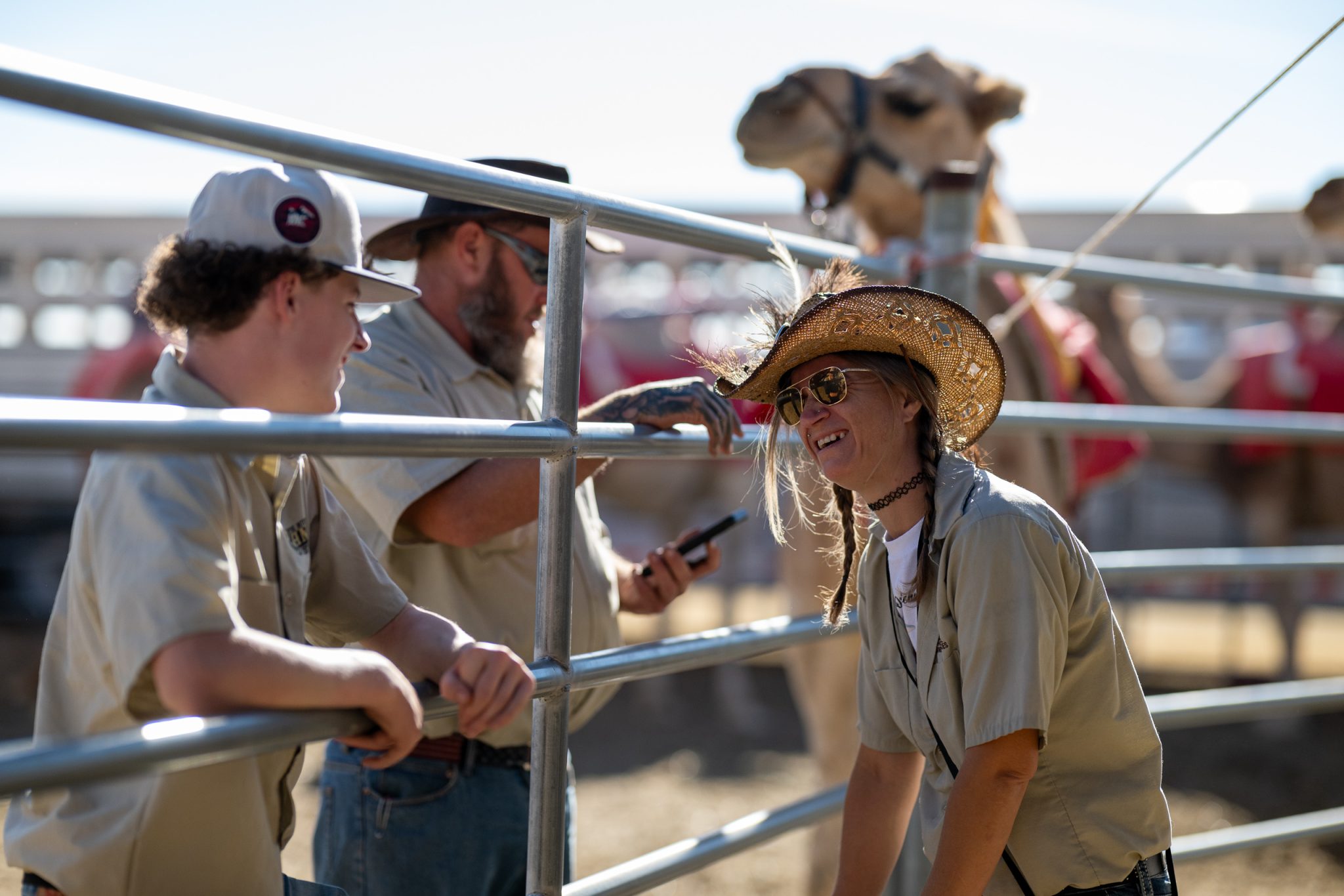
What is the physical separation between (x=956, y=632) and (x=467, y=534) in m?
0.72

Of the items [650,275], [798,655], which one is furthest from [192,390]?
[650,275]

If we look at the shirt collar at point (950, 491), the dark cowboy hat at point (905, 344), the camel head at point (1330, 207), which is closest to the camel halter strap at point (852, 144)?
the camel head at point (1330, 207)

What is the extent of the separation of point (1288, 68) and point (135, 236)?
950cm

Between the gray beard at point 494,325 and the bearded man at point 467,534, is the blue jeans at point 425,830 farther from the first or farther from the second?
the gray beard at point 494,325

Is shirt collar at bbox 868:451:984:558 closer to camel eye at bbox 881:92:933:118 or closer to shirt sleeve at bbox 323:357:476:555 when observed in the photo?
shirt sleeve at bbox 323:357:476:555

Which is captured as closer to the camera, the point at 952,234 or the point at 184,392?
the point at 184,392

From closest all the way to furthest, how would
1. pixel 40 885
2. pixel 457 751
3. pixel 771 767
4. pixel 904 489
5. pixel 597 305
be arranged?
pixel 40 885
pixel 904 489
pixel 457 751
pixel 771 767
pixel 597 305

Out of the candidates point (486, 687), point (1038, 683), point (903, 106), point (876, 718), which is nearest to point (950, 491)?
point (1038, 683)

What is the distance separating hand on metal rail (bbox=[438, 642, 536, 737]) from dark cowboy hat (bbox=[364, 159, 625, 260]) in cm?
88

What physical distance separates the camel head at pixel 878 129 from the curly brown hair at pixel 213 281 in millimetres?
2472

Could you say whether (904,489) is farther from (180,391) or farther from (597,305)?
(597,305)

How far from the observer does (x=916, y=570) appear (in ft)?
4.79

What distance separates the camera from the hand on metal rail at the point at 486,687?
4.02 feet

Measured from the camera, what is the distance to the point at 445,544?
6.06 ft
